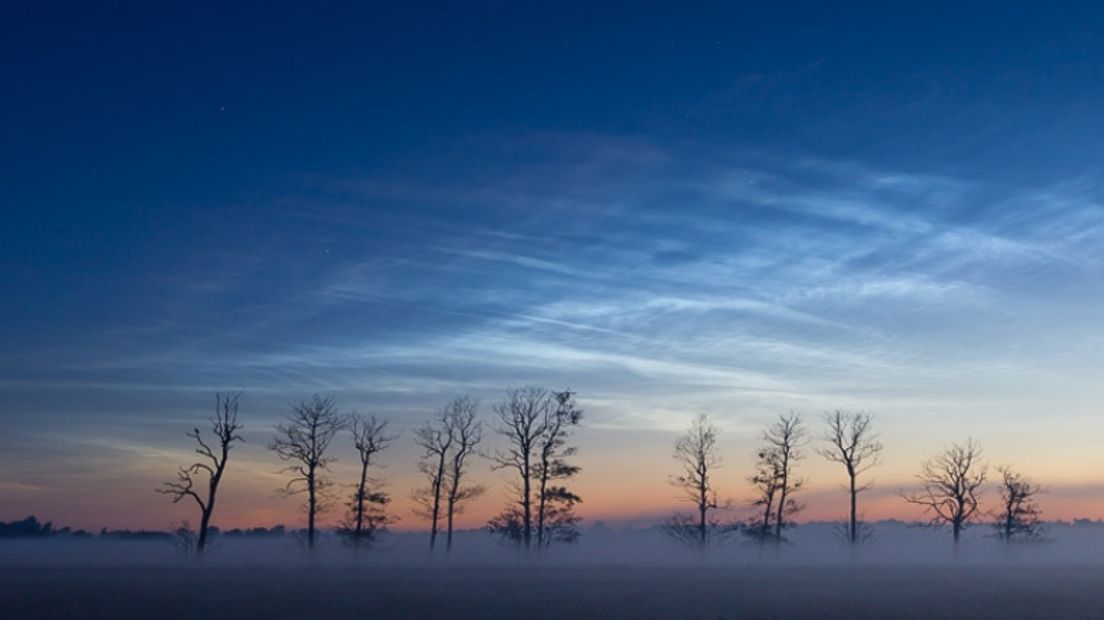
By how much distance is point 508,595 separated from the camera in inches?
1547

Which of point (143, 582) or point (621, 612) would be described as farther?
point (143, 582)

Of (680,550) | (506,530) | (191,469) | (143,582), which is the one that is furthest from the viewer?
(680,550)

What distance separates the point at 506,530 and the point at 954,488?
32.8 meters

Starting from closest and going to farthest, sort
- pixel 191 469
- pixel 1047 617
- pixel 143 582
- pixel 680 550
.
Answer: pixel 1047 617, pixel 143 582, pixel 191 469, pixel 680 550

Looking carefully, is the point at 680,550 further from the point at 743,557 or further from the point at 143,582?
→ the point at 143,582

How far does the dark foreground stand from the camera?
33.9 m

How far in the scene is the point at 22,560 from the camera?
59.6 m

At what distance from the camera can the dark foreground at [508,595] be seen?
33.9 metres

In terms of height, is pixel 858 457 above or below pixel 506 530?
above

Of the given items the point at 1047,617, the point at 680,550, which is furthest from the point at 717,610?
the point at 680,550

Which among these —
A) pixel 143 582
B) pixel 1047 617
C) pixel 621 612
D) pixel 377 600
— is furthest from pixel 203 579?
pixel 1047 617

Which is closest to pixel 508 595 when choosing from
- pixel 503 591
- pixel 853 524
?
pixel 503 591

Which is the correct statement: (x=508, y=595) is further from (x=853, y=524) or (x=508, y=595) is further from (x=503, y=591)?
(x=853, y=524)

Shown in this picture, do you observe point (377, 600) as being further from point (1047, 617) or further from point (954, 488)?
point (954, 488)
